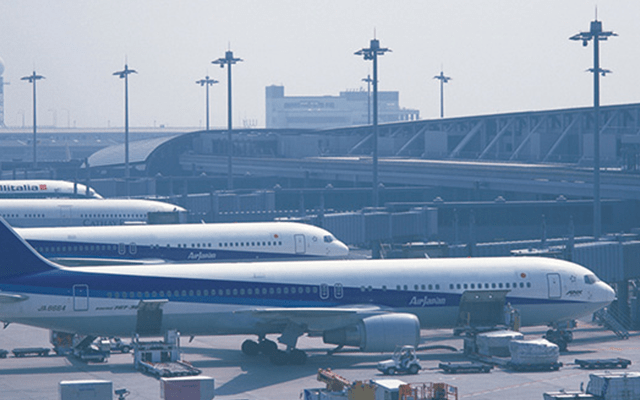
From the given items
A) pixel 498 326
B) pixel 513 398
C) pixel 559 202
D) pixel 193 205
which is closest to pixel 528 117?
pixel 559 202

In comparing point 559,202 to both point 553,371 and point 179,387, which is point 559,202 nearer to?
point 553,371

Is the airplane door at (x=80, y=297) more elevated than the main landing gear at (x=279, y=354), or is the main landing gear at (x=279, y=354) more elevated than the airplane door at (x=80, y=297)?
the airplane door at (x=80, y=297)

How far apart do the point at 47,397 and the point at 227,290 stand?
32.8 ft

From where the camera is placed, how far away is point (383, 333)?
45.6 meters

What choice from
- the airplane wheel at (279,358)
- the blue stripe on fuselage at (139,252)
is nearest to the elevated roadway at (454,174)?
the blue stripe on fuselage at (139,252)

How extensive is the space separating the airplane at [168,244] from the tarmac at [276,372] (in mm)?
10901

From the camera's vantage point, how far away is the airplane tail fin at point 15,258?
4541 cm

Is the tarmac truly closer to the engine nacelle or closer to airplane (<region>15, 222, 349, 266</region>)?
the engine nacelle

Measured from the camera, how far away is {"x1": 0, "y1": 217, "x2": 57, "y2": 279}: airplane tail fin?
4541 cm

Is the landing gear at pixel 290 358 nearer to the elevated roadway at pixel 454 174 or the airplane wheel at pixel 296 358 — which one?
the airplane wheel at pixel 296 358

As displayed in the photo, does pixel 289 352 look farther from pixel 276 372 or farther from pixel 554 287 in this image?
pixel 554 287

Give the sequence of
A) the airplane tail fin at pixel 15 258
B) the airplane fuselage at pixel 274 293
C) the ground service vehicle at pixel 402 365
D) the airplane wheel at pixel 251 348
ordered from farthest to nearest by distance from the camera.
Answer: the airplane wheel at pixel 251 348, the airplane fuselage at pixel 274 293, the airplane tail fin at pixel 15 258, the ground service vehicle at pixel 402 365

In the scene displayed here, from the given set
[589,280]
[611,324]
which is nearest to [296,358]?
[589,280]

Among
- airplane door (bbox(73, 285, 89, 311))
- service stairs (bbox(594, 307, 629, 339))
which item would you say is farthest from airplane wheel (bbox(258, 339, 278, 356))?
service stairs (bbox(594, 307, 629, 339))
